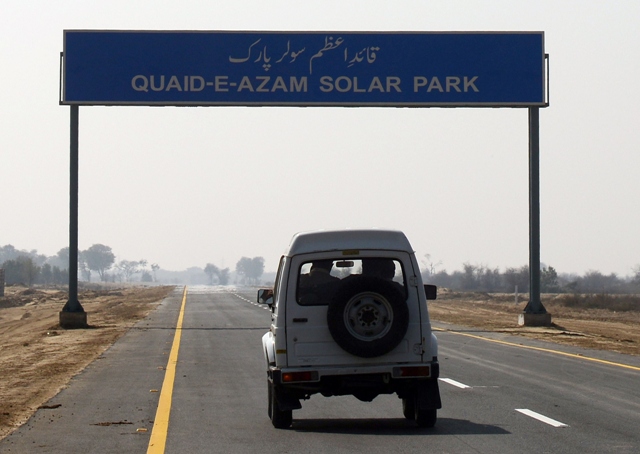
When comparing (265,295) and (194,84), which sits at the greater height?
(194,84)

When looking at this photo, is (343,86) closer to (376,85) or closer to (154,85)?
(376,85)

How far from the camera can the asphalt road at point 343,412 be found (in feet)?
31.0

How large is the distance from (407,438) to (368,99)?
2218cm

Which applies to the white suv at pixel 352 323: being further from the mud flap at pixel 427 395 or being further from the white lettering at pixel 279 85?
the white lettering at pixel 279 85

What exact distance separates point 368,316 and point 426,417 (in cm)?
136

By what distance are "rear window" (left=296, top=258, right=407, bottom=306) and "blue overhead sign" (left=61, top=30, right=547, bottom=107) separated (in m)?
21.0

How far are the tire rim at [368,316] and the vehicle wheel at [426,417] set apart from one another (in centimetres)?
105

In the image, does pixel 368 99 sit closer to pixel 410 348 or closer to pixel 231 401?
pixel 231 401

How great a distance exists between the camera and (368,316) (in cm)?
1002

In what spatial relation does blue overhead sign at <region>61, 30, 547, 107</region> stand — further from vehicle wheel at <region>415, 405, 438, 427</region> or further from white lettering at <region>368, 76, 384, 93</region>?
vehicle wheel at <region>415, 405, 438, 427</region>

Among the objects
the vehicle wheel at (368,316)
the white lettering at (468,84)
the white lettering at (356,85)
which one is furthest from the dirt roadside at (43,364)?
the white lettering at (468,84)

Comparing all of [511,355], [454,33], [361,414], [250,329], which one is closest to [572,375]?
[511,355]

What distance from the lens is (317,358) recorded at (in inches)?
400

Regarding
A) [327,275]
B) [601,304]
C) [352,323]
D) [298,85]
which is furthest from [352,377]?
[601,304]
